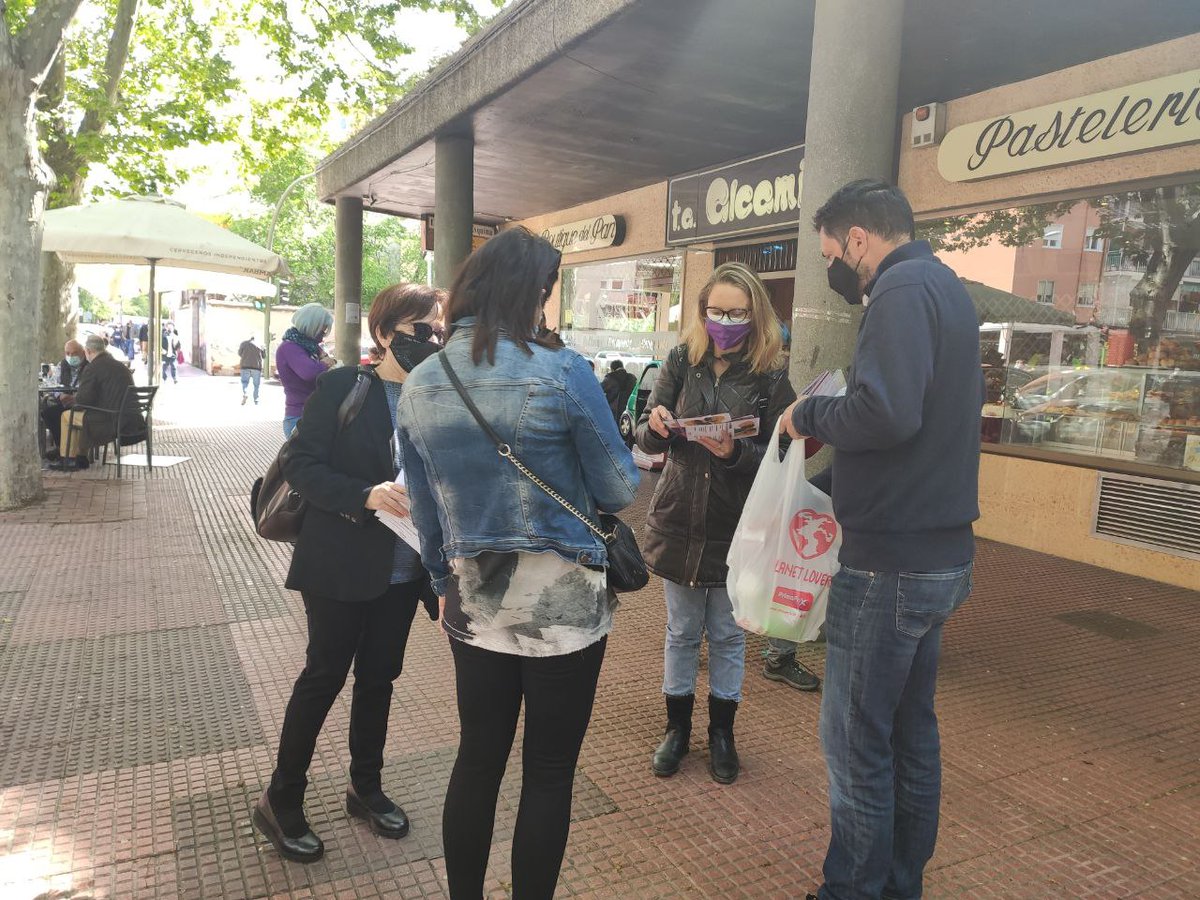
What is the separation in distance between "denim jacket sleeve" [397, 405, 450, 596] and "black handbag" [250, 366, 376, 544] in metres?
0.58

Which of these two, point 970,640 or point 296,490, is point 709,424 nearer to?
point 296,490

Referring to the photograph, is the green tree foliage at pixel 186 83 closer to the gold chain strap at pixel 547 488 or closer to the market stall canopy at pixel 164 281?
the market stall canopy at pixel 164 281

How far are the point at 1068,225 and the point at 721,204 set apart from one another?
4.08m

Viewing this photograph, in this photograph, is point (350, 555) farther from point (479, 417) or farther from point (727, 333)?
point (727, 333)

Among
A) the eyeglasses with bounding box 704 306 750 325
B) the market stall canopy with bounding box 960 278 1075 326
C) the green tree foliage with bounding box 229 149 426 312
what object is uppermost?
the green tree foliage with bounding box 229 149 426 312

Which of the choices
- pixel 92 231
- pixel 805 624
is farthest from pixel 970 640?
pixel 92 231

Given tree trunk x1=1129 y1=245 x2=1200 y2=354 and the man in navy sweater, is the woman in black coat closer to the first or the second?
the man in navy sweater

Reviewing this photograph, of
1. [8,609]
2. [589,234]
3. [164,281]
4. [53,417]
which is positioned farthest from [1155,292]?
[164,281]

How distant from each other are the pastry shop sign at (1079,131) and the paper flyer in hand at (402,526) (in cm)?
587

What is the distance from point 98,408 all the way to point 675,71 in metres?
6.71

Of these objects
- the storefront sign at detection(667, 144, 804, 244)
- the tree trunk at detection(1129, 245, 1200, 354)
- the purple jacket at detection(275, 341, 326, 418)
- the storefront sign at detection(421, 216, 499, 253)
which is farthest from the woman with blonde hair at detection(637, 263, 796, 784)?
the storefront sign at detection(421, 216, 499, 253)

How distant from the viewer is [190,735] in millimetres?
3463

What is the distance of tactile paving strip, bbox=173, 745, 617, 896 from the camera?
2.61 meters

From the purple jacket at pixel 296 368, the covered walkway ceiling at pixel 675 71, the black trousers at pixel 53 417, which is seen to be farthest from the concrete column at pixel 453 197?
the black trousers at pixel 53 417
